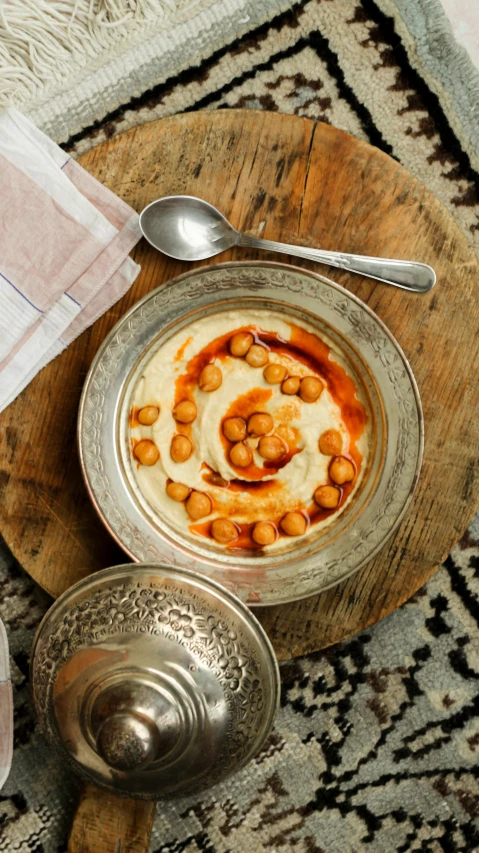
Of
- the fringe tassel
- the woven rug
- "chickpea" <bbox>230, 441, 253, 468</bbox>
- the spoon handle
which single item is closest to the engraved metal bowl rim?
the spoon handle

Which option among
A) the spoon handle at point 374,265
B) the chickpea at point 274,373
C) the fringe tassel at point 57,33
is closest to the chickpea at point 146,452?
the chickpea at point 274,373

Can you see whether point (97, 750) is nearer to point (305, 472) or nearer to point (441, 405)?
point (305, 472)

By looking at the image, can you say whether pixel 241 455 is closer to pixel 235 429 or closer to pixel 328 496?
pixel 235 429

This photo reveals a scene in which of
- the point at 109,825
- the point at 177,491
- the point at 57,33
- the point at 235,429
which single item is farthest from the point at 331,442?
the point at 57,33

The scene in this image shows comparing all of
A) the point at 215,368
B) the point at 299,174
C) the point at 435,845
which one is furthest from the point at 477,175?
the point at 435,845

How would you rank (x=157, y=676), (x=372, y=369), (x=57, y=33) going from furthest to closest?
1. (x=57, y=33)
2. (x=372, y=369)
3. (x=157, y=676)

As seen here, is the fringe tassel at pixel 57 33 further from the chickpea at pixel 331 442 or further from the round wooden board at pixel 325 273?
the chickpea at pixel 331 442

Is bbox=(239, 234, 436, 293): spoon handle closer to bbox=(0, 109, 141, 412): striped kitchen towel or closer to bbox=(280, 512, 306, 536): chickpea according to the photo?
bbox=(0, 109, 141, 412): striped kitchen towel
